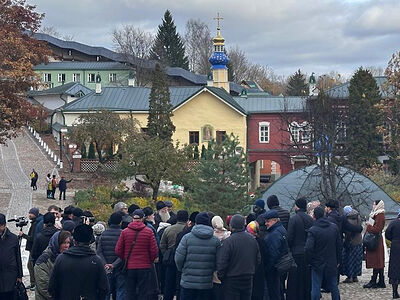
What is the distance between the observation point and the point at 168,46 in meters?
90.6

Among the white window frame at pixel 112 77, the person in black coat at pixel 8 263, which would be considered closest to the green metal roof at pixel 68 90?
the white window frame at pixel 112 77

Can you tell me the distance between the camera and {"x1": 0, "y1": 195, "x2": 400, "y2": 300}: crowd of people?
28.9 ft

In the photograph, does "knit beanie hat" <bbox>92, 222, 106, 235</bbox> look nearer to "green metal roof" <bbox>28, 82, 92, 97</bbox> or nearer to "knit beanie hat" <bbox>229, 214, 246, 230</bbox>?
"knit beanie hat" <bbox>229, 214, 246, 230</bbox>

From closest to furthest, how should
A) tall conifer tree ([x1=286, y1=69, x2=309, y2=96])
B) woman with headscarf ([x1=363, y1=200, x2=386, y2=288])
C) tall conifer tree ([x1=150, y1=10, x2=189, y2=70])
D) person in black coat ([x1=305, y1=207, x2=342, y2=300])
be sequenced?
1. person in black coat ([x1=305, y1=207, x2=342, y2=300])
2. woman with headscarf ([x1=363, y1=200, x2=386, y2=288])
3. tall conifer tree ([x1=150, y1=10, x2=189, y2=70])
4. tall conifer tree ([x1=286, y1=69, x2=309, y2=96])

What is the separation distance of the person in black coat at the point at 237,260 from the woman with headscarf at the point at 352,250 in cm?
375

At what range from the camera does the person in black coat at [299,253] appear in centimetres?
1198

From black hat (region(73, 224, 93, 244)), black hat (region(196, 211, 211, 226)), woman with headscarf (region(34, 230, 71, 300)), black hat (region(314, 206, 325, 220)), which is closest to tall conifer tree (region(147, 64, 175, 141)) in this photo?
black hat (region(314, 206, 325, 220))

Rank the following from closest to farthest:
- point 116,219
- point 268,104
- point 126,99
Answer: point 116,219, point 268,104, point 126,99

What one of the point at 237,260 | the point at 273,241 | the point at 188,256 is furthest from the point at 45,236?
the point at 273,241

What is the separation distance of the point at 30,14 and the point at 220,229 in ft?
87.4

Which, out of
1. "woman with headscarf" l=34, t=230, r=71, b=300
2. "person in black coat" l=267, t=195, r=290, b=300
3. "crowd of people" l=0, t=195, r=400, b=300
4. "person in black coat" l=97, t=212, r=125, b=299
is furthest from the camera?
"person in black coat" l=267, t=195, r=290, b=300

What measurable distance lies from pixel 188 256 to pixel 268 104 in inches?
1761

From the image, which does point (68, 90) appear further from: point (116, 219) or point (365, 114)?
point (116, 219)

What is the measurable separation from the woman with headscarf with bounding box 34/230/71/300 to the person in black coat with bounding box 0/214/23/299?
0.99 m
